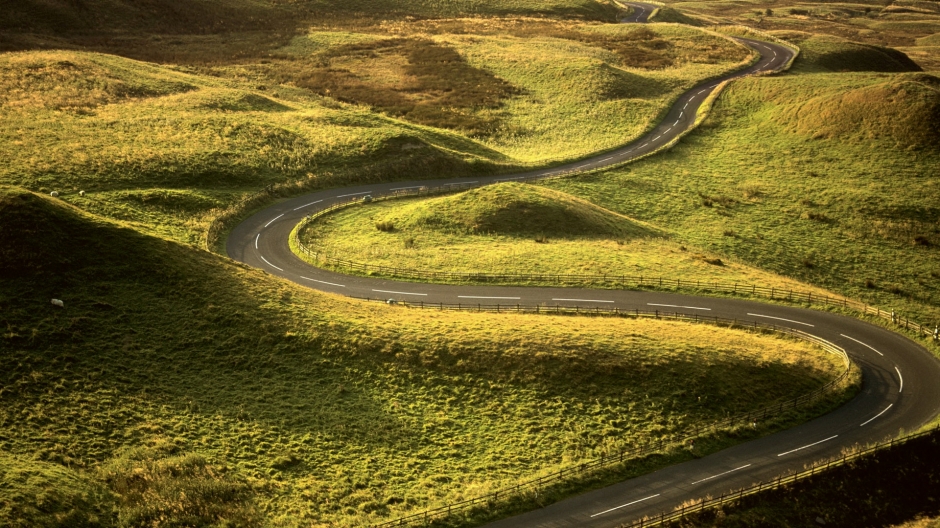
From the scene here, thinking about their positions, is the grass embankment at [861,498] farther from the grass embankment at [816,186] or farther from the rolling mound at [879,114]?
the rolling mound at [879,114]

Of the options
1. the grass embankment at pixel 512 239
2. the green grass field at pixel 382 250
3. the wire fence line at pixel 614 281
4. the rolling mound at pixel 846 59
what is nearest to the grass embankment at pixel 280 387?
the green grass field at pixel 382 250

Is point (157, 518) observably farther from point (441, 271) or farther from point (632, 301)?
point (632, 301)

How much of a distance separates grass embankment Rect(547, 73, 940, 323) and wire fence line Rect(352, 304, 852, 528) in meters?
15.4

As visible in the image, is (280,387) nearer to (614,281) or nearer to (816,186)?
(614,281)

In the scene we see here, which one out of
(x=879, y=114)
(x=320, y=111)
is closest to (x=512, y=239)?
(x=320, y=111)

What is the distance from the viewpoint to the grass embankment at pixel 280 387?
29531mm

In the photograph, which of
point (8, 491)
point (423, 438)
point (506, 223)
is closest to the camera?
point (8, 491)

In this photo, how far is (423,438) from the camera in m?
34.5

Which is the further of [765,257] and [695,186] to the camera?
[695,186]

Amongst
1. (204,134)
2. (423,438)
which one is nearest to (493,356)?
(423,438)

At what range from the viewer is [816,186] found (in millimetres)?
75125

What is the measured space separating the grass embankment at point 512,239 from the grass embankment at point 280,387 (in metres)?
9.13

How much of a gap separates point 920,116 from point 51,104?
3673 inches

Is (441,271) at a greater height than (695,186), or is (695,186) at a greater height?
(695,186)
